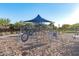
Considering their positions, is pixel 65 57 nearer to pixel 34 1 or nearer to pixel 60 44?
pixel 60 44

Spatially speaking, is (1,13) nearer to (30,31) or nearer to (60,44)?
(30,31)

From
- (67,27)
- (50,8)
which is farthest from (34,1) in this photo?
(67,27)

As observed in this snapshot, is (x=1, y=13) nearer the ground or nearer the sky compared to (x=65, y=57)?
nearer the sky

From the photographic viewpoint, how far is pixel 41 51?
15.4 feet

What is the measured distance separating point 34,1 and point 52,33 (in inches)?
A: 18.7

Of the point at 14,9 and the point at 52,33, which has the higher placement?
the point at 14,9

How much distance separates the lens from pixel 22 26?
15.4 feet

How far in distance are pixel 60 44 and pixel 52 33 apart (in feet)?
0.58

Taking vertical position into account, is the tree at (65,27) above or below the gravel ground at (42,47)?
above

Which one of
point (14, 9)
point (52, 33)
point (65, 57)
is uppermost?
point (14, 9)

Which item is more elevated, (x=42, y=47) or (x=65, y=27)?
(x=65, y=27)

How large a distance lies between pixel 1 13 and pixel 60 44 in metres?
0.86

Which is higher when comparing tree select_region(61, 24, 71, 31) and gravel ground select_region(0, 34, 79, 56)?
tree select_region(61, 24, 71, 31)

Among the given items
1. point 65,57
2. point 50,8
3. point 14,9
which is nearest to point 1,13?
point 14,9
